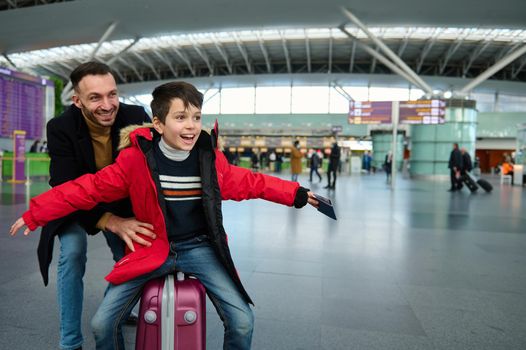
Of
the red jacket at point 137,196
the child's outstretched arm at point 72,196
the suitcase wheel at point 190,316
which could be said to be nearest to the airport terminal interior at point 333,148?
the red jacket at point 137,196

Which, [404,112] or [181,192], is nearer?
[181,192]

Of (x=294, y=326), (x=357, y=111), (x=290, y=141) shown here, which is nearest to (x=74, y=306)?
(x=294, y=326)

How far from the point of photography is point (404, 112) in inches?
699

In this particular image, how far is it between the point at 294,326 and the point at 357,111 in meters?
19.2

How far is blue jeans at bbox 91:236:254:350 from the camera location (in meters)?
1.63

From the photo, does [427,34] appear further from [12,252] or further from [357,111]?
[12,252]

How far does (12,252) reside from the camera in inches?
166

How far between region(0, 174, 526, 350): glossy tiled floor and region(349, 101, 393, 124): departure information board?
1370 cm

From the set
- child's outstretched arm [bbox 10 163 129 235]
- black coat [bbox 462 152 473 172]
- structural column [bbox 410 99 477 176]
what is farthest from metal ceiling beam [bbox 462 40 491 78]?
child's outstretched arm [bbox 10 163 129 235]

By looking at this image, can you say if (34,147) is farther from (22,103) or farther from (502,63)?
(502,63)

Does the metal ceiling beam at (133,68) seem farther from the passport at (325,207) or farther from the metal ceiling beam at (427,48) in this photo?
the passport at (325,207)

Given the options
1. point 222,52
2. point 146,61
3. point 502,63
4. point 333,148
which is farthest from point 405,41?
point 146,61

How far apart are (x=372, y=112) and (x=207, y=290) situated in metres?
19.2

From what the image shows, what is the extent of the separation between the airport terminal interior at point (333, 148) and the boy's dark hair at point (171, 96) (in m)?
0.20
